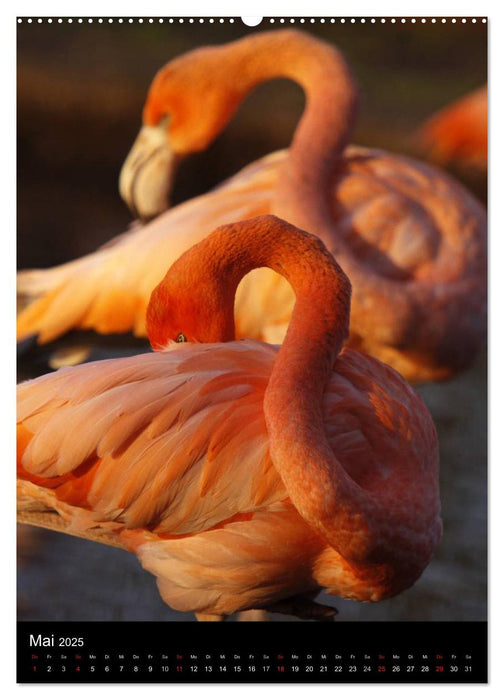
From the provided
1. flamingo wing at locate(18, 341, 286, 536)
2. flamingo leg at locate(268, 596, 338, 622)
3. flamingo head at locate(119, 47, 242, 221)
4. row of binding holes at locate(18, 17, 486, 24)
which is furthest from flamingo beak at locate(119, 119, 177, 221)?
flamingo leg at locate(268, 596, 338, 622)

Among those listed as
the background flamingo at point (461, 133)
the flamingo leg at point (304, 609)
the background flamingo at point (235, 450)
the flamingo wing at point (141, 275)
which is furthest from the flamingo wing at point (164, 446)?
the background flamingo at point (461, 133)

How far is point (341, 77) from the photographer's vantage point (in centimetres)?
234

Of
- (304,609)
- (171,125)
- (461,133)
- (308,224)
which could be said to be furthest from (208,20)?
(304,609)

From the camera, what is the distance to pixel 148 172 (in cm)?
231

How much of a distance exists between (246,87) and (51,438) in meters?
0.92

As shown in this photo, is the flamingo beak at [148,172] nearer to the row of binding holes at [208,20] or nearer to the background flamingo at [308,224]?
the background flamingo at [308,224]

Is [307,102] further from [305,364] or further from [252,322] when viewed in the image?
[305,364]

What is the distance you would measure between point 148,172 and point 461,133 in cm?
65

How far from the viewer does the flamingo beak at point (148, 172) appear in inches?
90.0

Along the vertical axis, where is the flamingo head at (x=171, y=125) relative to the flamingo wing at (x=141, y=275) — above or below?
above

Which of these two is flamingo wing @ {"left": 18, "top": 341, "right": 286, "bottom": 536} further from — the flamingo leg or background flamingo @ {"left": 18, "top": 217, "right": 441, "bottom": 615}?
the flamingo leg

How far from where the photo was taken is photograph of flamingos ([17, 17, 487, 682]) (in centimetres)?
174

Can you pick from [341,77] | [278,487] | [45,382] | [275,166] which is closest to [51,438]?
[45,382]

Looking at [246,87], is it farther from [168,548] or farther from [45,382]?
[168,548]
